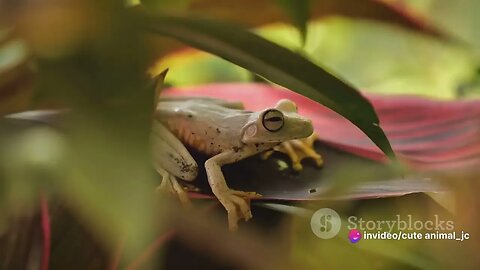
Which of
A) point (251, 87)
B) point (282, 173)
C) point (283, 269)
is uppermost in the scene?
point (251, 87)

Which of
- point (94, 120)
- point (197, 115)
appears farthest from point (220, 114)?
point (94, 120)

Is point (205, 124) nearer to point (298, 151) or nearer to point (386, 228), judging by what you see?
point (298, 151)

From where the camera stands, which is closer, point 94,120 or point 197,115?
point 94,120

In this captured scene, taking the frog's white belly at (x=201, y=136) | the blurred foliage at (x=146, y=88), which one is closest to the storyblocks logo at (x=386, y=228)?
the blurred foliage at (x=146, y=88)

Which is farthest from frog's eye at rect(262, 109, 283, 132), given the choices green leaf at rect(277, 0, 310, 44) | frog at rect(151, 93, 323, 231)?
green leaf at rect(277, 0, 310, 44)

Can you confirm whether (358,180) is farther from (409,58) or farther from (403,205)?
(409,58)

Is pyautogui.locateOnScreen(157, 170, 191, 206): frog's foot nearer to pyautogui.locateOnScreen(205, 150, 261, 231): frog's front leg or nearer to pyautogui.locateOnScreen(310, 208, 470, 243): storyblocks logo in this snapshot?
pyautogui.locateOnScreen(205, 150, 261, 231): frog's front leg

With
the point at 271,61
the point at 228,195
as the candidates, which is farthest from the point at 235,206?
the point at 271,61
